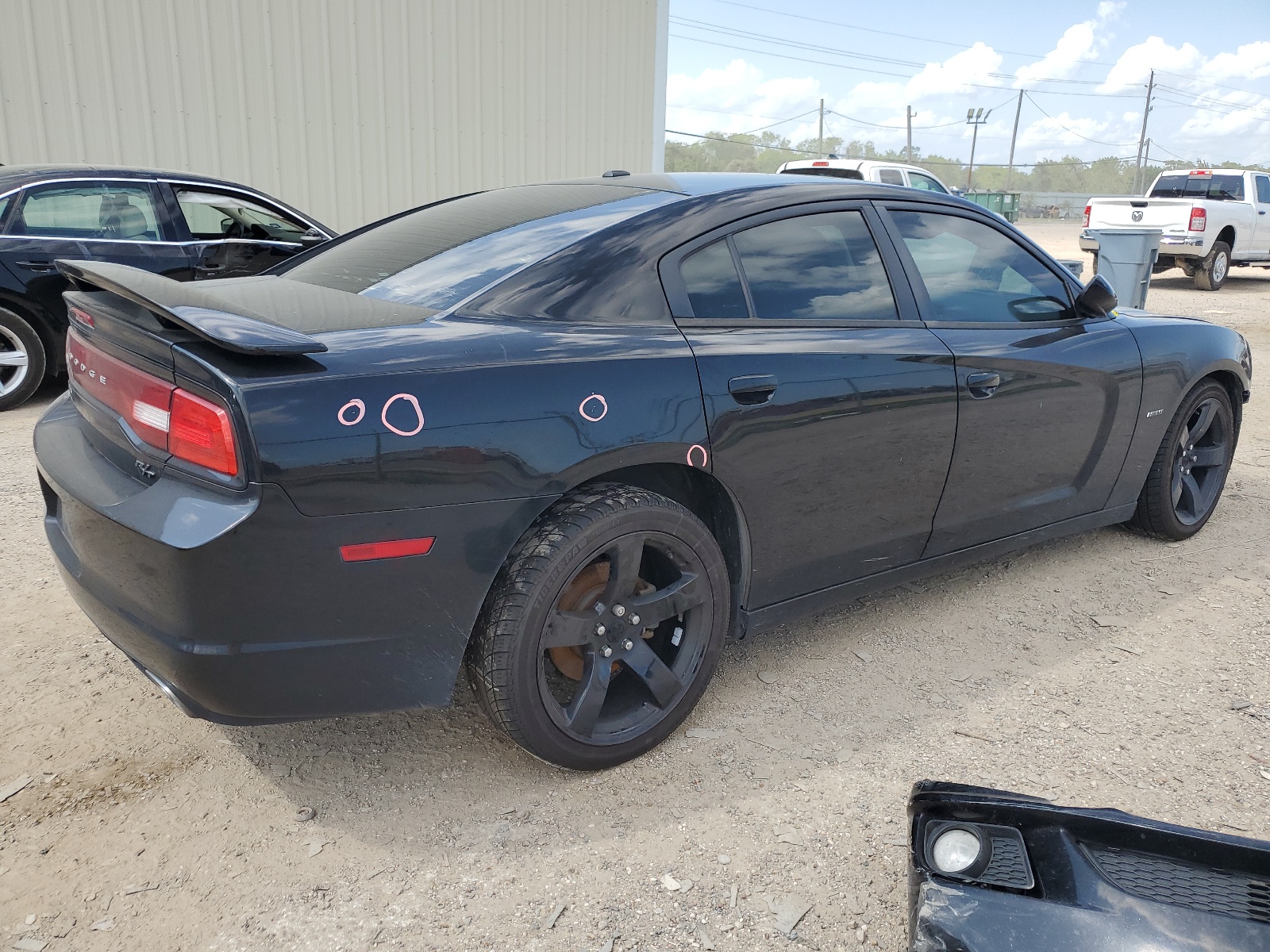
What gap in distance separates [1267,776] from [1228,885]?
135 centimetres

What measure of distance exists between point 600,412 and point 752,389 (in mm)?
494

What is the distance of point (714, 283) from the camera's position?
8.96 ft

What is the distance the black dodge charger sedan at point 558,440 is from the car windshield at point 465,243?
0.02m

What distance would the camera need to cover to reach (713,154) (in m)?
71.4

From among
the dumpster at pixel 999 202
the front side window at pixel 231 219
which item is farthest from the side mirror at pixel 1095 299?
the dumpster at pixel 999 202

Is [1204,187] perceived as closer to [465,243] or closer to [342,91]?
[342,91]

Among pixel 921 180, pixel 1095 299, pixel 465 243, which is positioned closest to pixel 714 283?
pixel 465 243

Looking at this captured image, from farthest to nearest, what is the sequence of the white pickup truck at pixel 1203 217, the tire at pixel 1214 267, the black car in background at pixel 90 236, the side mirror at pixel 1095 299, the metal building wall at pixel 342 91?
the tire at pixel 1214 267, the white pickup truck at pixel 1203 217, the metal building wall at pixel 342 91, the black car in background at pixel 90 236, the side mirror at pixel 1095 299

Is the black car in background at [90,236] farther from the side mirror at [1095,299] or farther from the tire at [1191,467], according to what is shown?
the tire at [1191,467]

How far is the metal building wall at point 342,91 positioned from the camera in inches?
357

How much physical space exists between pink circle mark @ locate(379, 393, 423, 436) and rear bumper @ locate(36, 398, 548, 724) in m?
0.17

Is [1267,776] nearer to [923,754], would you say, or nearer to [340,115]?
[923,754]

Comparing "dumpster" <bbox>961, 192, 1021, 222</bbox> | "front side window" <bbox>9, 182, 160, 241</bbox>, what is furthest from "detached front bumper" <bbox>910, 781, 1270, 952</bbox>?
"dumpster" <bbox>961, 192, 1021, 222</bbox>

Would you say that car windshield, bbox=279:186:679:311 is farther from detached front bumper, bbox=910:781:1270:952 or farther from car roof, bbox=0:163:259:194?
car roof, bbox=0:163:259:194
